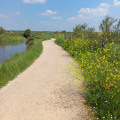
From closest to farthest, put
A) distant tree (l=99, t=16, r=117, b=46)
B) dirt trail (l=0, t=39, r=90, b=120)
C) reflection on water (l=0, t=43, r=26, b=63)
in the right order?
dirt trail (l=0, t=39, r=90, b=120) < distant tree (l=99, t=16, r=117, b=46) < reflection on water (l=0, t=43, r=26, b=63)

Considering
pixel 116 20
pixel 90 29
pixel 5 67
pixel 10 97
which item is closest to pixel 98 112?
pixel 10 97

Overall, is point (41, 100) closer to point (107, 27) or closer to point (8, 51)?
point (107, 27)

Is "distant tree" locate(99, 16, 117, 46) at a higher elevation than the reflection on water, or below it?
higher

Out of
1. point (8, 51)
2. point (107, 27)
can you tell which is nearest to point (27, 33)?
point (8, 51)

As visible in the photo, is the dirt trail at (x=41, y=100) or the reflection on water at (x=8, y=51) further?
the reflection on water at (x=8, y=51)

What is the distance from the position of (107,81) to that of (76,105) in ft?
3.02

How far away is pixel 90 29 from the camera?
11.1 metres

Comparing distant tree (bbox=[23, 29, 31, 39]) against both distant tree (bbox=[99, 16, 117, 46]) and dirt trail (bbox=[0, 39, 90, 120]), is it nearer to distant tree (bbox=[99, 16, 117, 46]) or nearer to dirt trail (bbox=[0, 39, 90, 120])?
→ distant tree (bbox=[99, 16, 117, 46])

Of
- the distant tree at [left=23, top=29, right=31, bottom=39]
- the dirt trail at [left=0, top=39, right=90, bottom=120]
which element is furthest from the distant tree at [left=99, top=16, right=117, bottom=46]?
the distant tree at [left=23, top=29, right=31, bottom=39]

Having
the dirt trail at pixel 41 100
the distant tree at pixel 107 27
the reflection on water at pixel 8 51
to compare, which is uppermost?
the distant tree at pixel 107 27

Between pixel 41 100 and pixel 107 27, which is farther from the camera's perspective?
pixel 107 27

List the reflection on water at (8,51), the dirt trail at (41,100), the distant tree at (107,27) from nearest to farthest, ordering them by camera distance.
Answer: the dirt trail at (41,100) → the distant tree at (107,27) → the reflection on water at (8,51)

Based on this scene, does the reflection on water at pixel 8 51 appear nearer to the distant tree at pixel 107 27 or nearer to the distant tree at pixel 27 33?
the distant tree at pixel 107 27

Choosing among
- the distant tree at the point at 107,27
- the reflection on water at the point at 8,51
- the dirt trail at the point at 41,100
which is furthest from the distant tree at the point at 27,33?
the dirt trail at the point at 41,100
